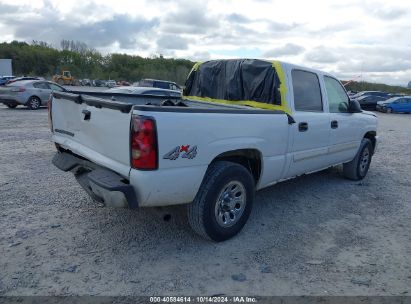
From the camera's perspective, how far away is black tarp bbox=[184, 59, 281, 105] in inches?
184

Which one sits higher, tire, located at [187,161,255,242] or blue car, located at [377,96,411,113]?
blue car, located at [377,96,411,113]

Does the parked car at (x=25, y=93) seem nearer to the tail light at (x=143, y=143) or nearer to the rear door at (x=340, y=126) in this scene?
the rear door at (x=340, y=126)

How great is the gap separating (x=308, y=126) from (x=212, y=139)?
1773 millimetres

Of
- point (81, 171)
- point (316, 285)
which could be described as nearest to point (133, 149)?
point (81, 171)

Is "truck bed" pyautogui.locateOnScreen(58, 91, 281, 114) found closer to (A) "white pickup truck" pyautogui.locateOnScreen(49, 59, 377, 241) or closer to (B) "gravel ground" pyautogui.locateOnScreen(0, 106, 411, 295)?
(A) "white pickup truck" pyautogui.locateOnScreen(49, 59, 377, 241)

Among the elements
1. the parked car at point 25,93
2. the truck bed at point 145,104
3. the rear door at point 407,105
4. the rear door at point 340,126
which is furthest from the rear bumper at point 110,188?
the rear door at point 407,105

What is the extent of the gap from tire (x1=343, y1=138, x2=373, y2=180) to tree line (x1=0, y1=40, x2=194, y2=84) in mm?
69485

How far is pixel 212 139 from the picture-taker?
136 inches

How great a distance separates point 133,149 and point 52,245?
1437 millimetres

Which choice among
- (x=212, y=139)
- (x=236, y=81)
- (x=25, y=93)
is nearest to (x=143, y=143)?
(x=212, y=139)

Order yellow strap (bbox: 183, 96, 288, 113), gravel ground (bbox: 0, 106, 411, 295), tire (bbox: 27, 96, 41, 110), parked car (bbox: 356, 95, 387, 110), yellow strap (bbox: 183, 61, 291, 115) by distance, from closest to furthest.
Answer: gravel ground (bbox: 0, 106, 411, 295), yellow strap (bbox: 183, 61, 291, 115), yellow strap (bbox: 183, 96, 288, 113), tire (bbox: 27, 96, 41, 110), parked car (bbox: 356, 95, 387, 110)

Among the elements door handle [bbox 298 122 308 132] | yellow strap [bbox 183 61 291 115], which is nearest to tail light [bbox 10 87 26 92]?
yellow strap [bbox 183 61 291 115]

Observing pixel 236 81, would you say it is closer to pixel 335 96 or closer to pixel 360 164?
pixel 335 96

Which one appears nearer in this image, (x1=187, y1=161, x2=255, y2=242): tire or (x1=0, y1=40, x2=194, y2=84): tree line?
(x1=187, y1=161, x2=255, y2=242): tire
